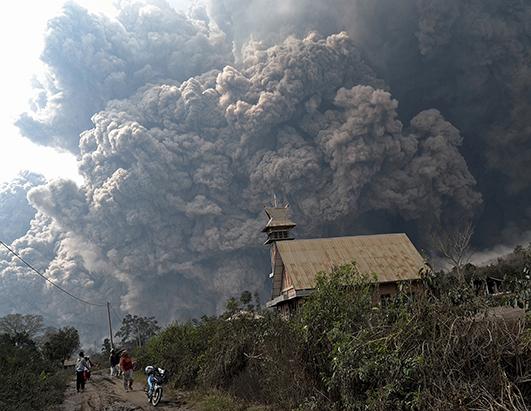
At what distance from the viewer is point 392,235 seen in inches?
1120

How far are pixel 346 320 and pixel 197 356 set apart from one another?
10822 millimetres

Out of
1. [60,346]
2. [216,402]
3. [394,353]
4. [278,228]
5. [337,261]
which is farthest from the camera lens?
[60,346]

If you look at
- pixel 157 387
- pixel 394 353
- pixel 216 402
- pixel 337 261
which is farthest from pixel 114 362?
pixel 394 353

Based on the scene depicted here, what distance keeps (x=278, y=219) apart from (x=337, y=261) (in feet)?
31.7

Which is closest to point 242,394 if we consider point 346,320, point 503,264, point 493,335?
point 346,320

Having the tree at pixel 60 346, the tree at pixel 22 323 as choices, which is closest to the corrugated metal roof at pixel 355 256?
the tree at pixel 60 346

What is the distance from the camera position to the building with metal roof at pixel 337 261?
2470 cm

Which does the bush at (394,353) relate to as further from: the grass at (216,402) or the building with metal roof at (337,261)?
the building with metal roof at (337,261)

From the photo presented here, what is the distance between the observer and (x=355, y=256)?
2648 cm

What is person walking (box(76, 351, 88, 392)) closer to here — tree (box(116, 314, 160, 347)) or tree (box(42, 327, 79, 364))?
tree (box(42, 327, 79, 364))

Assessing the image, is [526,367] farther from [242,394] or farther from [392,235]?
[392,235]

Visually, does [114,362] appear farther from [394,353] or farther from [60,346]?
[60,346]

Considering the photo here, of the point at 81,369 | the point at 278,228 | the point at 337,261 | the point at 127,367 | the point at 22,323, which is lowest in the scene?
the point at 127,367

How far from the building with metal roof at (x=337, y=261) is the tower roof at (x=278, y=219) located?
192 inches
